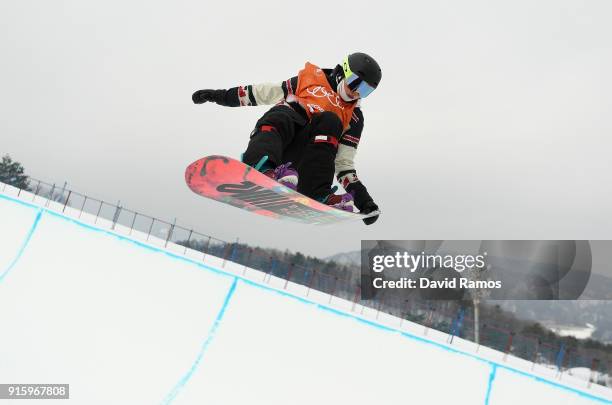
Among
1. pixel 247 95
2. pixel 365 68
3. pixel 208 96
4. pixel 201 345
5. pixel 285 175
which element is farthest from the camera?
pixel 201 345

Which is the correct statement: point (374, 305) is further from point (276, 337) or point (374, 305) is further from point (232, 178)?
point (232, 178)

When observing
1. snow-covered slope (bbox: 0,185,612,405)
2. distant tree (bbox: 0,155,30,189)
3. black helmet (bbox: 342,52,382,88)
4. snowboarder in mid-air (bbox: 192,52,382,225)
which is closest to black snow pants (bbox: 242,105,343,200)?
snowboarder in mid-air (bbox: 192,52,382,225)

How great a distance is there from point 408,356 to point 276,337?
8.97 feet

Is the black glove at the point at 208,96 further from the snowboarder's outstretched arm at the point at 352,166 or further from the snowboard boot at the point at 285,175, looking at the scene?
the snowboarder's outstretched arm at the point at 352,166

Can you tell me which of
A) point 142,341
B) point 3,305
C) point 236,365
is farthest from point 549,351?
point 3,305

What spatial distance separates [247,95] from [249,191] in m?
1.14

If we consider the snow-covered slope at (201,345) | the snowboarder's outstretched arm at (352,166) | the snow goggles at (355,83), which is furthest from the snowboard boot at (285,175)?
the snow-covered slope at (201,345)

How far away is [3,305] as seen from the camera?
9.09 meters

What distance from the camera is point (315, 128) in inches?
188

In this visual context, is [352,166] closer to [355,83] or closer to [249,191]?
[355,83]

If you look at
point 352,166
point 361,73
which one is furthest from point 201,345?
point 361,73

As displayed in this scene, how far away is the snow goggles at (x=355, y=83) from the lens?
183 inches

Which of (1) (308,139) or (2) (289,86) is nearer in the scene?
(1) (308,139)

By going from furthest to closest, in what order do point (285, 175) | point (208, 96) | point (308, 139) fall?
point (208, 96)
point (308, 139)
point (285, 175)
